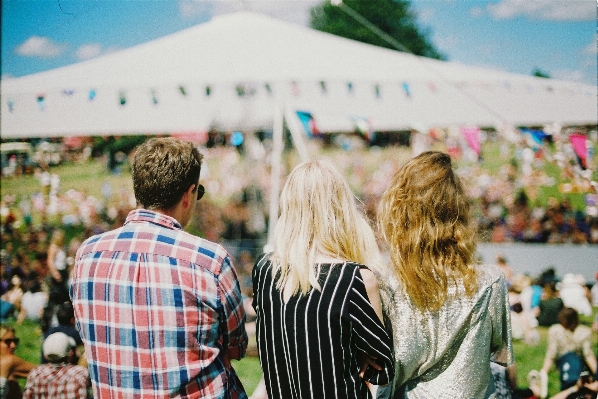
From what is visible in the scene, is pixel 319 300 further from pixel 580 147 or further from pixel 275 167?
pixel 275 167

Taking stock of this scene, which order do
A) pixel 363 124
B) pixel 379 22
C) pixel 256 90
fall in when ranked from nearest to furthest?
1. pixel 256 90
2. pixel 363 124
3. pixel 379 22

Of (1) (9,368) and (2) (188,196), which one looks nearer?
(2) (188,196)

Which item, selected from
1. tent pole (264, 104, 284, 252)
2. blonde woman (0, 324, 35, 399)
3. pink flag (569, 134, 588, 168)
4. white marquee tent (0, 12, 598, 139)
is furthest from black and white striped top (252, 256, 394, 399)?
white marquee tent (0, 12, 598, 139)

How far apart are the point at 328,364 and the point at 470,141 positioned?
18.4 feet

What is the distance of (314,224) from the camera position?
1.58m

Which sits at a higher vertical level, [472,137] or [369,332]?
[472,137]

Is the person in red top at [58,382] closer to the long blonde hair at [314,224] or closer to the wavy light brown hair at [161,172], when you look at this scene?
the wavy light brown hair at [161,172]

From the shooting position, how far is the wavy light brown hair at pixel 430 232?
157cm

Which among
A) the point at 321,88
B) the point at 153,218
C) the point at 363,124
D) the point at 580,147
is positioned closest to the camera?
the point at 153,218

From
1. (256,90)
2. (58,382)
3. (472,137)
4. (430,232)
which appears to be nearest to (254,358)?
(58,382)

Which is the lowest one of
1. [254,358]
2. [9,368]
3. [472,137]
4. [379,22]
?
[254,358]

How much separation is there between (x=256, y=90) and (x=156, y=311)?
498 centimetres

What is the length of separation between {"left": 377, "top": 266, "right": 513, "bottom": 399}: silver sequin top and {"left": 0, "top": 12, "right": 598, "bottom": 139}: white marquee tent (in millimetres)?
4571

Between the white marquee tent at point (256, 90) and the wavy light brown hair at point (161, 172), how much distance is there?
4.39m
